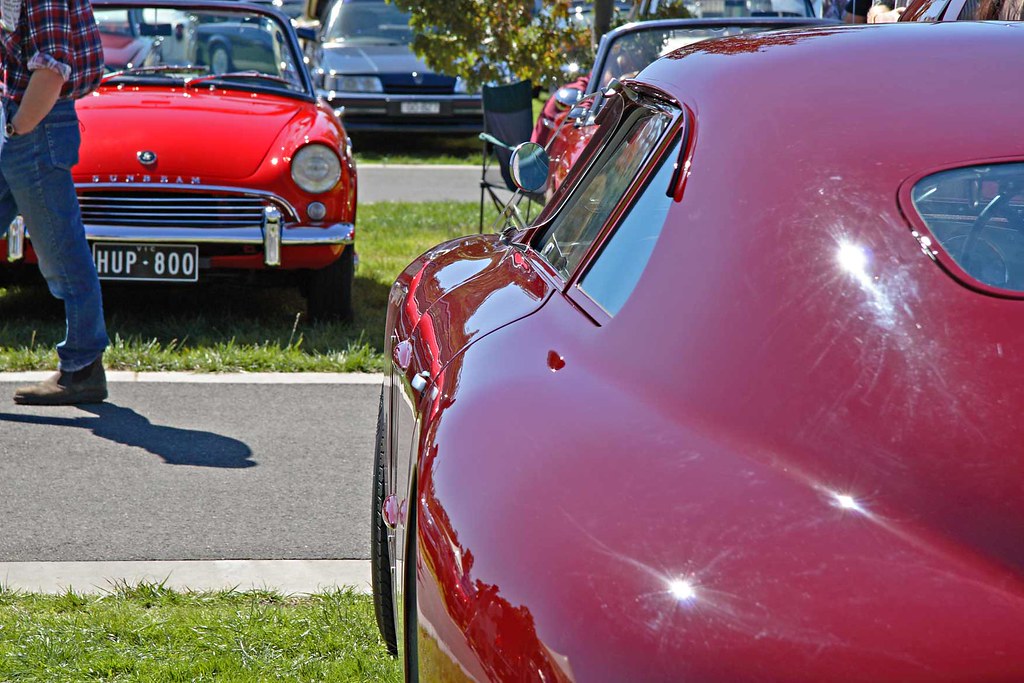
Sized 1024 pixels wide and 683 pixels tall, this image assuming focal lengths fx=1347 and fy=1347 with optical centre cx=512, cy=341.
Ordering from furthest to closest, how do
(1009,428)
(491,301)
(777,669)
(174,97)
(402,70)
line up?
(402,70)
(174,97)
(491,301)
(1009,428)
(777,669)

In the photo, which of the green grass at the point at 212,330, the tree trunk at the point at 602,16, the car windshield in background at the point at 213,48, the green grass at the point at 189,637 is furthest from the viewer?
the tree trunk at the point at 602,16

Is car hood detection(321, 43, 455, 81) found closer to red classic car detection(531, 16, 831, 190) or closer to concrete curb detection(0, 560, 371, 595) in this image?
red classic car detection(531, 16, 831, 190)

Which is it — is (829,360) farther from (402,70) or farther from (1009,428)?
(402,70)

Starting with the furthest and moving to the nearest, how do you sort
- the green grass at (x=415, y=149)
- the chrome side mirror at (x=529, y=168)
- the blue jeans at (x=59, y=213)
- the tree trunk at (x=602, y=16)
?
1. the green grass at (x=415, y=149)
2. the tree trunk at (x=602, y=16)
3. the blue jeans at (x=59, y=213)
4. the chrome side mirror at (x=529, y=168)

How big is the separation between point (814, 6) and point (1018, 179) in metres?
8.95

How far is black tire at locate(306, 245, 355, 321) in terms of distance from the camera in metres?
6.73

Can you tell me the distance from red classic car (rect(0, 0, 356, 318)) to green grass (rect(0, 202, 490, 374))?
287 millimetres

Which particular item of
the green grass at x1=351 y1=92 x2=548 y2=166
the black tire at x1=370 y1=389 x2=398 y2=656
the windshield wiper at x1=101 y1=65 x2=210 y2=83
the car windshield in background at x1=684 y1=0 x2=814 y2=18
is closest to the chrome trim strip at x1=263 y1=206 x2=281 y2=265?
the windshield wiper at x1=101 y1=65 x2=210 y2=83

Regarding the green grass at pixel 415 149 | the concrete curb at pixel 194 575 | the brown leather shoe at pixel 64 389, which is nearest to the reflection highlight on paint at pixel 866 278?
the concrete curb at pixel 194 575

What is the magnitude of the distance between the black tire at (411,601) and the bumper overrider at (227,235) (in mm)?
4374

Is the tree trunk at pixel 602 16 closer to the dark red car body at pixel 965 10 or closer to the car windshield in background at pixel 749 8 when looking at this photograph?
the car windshield in background at pixel 749 8

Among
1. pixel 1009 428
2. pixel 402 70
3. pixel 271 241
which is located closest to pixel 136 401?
pixel 271 241

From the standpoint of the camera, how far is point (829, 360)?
1.64 meters

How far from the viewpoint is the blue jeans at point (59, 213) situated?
5.08 meters
